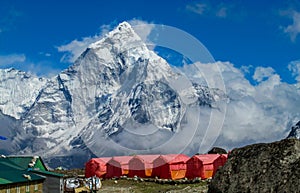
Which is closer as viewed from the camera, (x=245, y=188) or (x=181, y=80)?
(x=245, y=188)

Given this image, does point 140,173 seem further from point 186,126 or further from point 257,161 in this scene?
point 257,161

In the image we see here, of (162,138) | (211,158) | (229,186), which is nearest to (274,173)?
(229,186)

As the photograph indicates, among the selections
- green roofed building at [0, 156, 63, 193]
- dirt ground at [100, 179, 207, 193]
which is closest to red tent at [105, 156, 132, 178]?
dirt ground at [100, 179, 207, 193]

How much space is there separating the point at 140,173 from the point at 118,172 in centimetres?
459

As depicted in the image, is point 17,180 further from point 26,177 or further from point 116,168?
point 116,168

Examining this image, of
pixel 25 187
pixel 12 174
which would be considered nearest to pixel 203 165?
pixel 25 187

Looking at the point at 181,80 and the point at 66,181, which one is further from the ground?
the point at 181,80

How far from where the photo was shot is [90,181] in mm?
51094

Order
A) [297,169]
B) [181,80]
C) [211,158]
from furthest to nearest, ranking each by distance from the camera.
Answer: [211,158]
[181,80]
[297,169]

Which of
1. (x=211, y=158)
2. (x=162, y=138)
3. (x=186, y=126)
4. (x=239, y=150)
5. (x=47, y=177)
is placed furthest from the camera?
(x=211, y=158)

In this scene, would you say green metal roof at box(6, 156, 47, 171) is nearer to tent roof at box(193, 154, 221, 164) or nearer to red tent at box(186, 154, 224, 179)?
red tent at box(186, 154, 224, 179)

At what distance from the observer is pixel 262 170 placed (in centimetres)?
1750

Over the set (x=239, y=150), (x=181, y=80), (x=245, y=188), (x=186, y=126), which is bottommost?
(x=245, y=188)

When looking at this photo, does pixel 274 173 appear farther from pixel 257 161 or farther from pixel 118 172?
pixel 118 172
